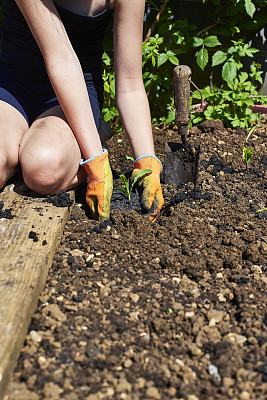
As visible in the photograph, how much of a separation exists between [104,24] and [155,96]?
3.17 feet

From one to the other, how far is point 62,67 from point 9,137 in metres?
0.43

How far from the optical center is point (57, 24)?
5.59ft

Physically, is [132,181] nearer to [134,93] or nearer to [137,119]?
[137,119]

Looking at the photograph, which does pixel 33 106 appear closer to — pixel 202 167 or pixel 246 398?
pixel 202 167

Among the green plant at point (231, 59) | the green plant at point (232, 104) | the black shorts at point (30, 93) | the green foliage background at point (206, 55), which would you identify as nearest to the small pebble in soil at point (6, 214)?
the black shorts at point (30, 93)

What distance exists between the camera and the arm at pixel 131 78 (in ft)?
6.15

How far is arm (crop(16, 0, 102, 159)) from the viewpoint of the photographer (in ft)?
5.47

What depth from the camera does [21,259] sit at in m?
1.38

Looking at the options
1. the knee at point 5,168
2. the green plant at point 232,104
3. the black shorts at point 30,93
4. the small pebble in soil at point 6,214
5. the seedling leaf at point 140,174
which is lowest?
the green plant at point 232,104

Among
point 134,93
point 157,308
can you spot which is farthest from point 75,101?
point 157,308

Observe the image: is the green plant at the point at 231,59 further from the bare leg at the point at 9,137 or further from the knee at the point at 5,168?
the knee at the point at 5,168

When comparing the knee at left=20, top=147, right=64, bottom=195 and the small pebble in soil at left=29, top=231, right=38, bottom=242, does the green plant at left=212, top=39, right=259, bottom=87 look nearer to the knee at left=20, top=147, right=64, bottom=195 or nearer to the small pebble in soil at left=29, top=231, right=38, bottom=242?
the knee at left=20, top=147, right=64, bottom=195

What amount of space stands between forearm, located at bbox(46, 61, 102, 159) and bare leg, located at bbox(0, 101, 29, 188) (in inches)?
12.7

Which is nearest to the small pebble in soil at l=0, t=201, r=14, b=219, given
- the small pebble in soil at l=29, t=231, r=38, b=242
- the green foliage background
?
the small pebble in soil at l=29, t=231, r=38, b=242
